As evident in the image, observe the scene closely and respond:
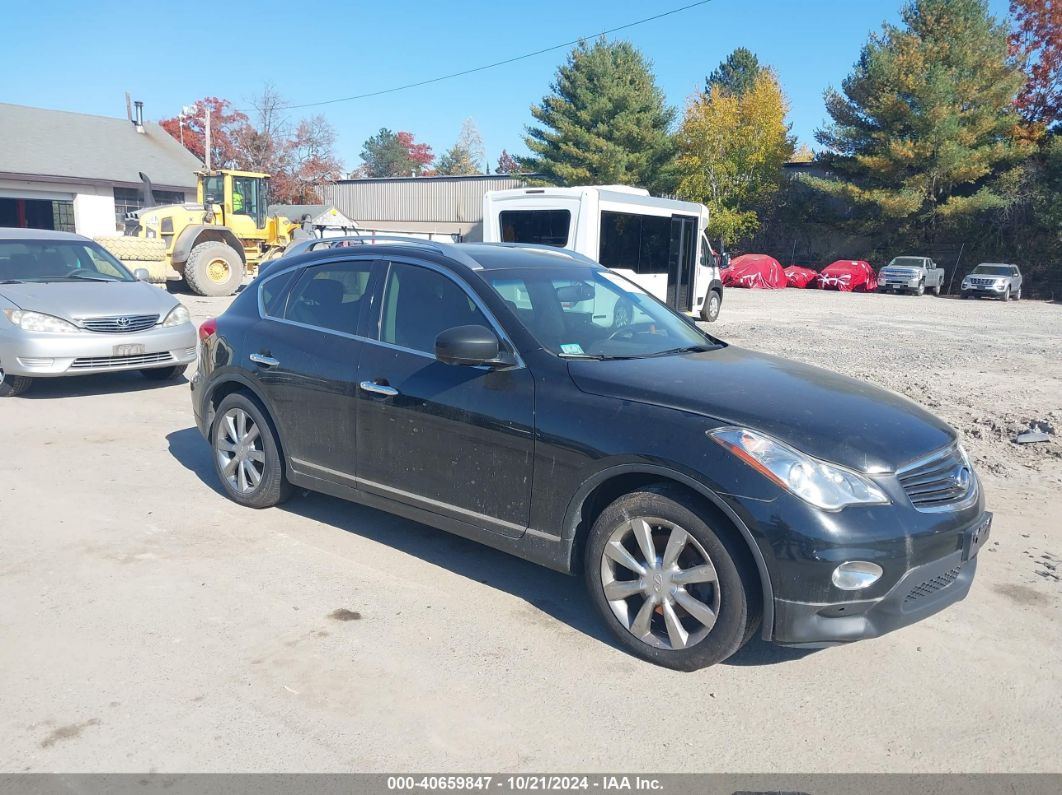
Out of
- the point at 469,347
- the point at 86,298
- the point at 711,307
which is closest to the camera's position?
the point at 469,347

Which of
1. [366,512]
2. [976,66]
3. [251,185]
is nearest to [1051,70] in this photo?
[976,66]

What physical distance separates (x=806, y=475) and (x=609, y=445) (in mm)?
850

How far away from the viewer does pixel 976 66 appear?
3803 cm

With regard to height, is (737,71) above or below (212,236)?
above

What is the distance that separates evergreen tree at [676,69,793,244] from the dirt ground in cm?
4049

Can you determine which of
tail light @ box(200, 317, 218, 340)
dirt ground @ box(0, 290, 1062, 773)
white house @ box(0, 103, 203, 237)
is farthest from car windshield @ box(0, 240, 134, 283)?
white house @ box(0, 103, 203, 237)

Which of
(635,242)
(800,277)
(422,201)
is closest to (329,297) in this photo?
(635,242)

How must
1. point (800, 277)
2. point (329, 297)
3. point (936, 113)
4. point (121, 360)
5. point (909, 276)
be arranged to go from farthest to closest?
point (800, 277), point (936, 113), point (909, 276), point (121, 360), point (329, 297)

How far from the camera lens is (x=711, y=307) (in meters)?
20.2

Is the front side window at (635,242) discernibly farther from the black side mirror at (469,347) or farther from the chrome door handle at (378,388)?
the black side mirror at (469,347)

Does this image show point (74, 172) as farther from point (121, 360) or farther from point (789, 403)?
point (789, 403)

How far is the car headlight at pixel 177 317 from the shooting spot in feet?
31.5

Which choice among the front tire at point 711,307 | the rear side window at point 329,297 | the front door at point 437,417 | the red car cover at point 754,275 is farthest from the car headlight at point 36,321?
the red car cover at point 754,275

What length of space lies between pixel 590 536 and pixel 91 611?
2463 millimetres
